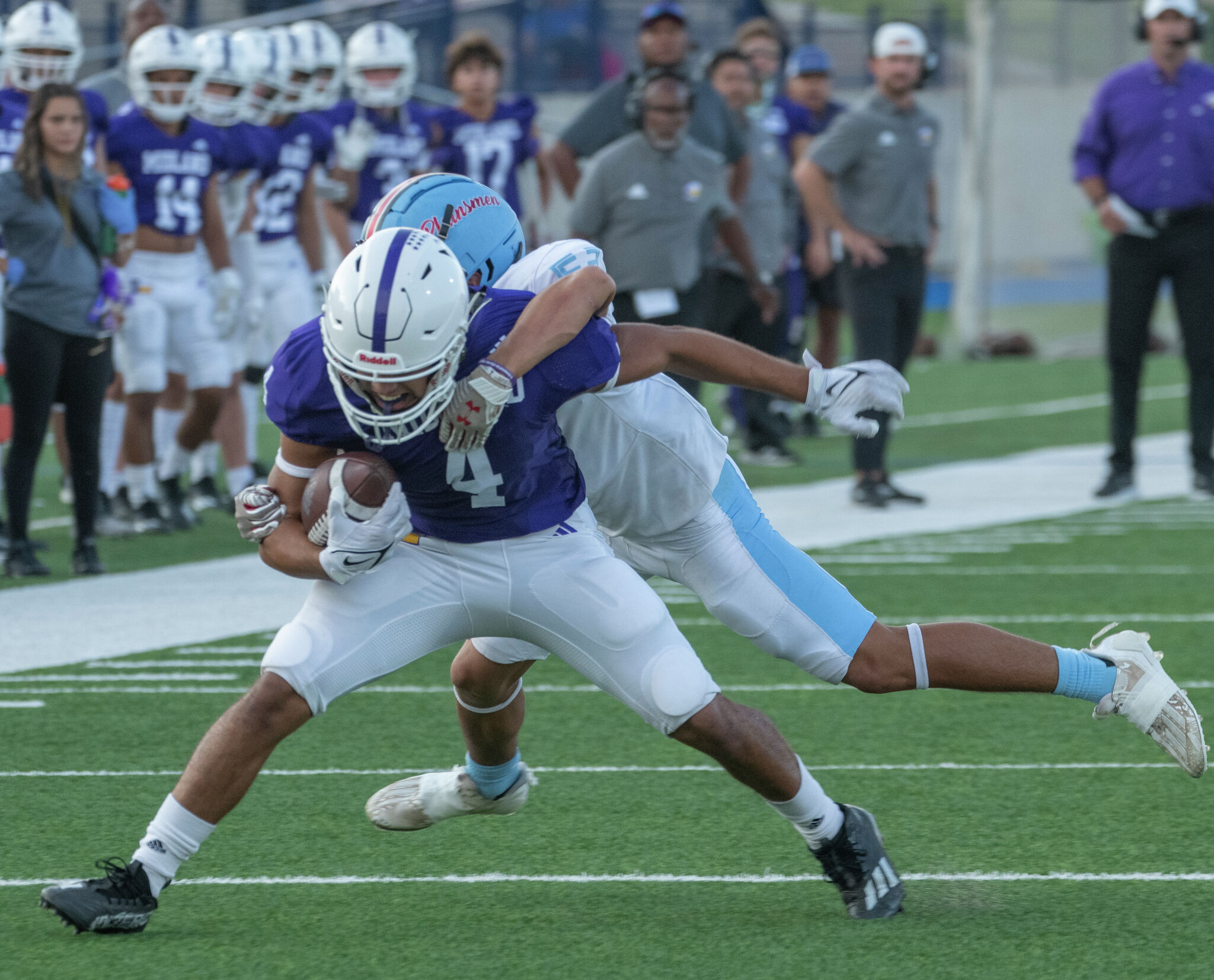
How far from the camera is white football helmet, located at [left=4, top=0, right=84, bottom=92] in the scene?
8172 millimetres

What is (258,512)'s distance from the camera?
140 inches

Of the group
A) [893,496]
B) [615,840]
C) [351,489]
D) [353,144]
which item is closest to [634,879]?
[615,840]

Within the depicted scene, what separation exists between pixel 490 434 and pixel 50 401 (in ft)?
13.7

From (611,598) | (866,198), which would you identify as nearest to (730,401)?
(866,198)

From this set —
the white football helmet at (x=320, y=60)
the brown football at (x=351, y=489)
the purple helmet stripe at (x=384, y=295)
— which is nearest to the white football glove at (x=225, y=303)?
the white football helmet at (x=320, y=60)

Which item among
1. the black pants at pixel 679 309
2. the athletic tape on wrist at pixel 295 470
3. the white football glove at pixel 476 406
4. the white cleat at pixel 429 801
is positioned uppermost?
the white football glove at pixel 476 406

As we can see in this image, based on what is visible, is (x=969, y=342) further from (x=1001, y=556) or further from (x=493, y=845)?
(x=493, y=845)

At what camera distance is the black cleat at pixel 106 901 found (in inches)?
138

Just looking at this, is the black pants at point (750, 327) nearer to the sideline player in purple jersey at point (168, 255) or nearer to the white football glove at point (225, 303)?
the white football glove at point (225, 303)

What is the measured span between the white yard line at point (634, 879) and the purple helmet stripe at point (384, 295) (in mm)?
1125

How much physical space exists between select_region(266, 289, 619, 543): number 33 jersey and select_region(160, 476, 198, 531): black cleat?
17.5ft

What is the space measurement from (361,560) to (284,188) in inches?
245

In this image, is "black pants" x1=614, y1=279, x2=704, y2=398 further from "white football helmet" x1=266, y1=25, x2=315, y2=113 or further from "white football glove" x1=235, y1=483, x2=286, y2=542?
"white football glove" x1=235, y1=483, x2=286, y2=542

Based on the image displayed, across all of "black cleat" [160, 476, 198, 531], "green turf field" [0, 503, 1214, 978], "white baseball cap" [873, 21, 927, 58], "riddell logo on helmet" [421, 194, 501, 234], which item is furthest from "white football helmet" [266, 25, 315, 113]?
"riddell logo on helmet" [421, 194, 501, 234]
